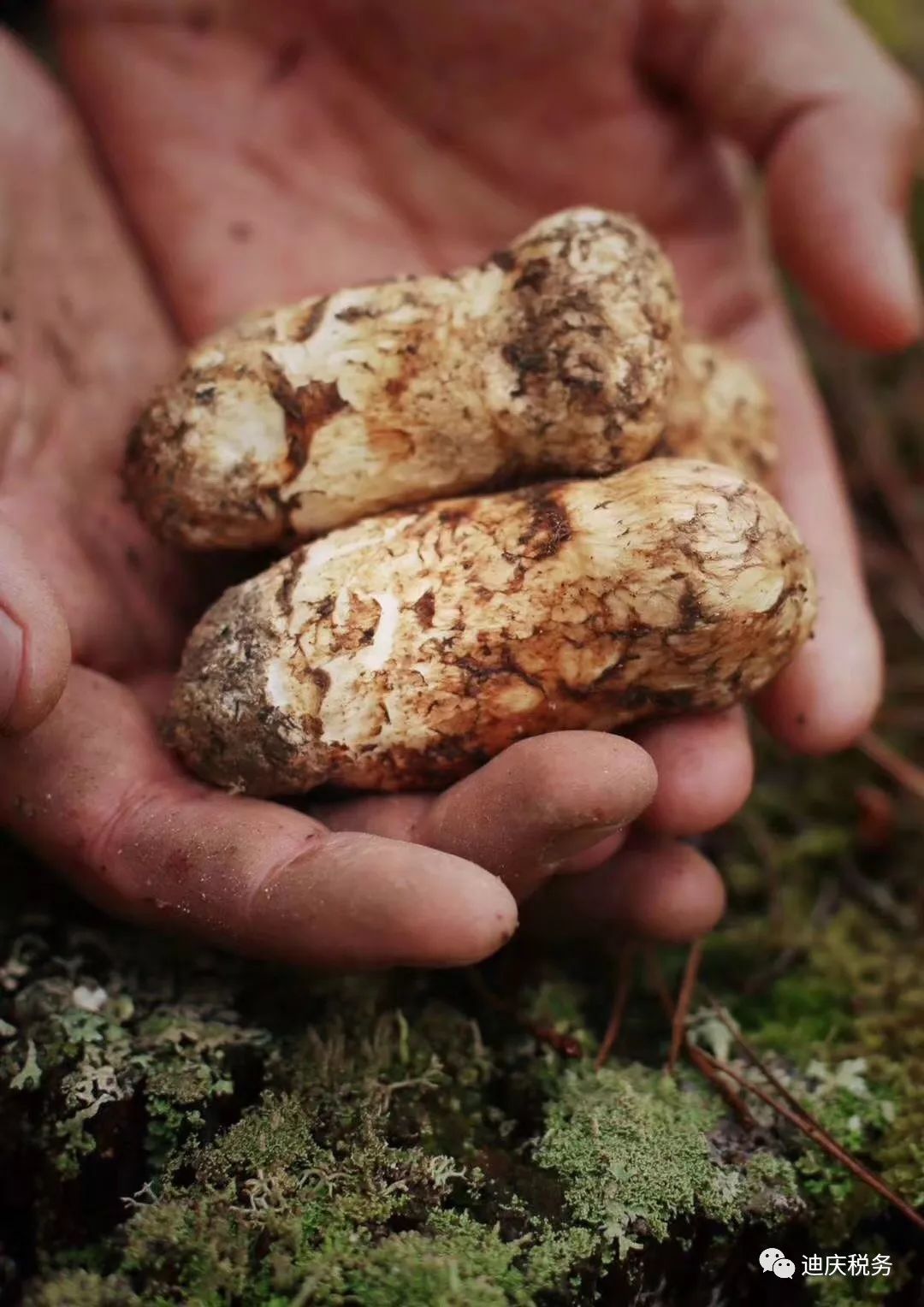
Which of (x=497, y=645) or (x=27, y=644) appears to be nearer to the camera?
(x=27, y=644)

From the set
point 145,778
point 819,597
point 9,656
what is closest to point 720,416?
point 819,597

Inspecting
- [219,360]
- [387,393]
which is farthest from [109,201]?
[387,393]

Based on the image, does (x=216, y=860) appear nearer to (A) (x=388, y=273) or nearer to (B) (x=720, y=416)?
(B) (x=720, y=416)

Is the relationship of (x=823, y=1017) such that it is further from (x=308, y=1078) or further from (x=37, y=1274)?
(x=37, y=1274)

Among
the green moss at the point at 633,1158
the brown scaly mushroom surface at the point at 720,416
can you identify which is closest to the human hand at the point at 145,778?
the green moss at the point at 633,1158

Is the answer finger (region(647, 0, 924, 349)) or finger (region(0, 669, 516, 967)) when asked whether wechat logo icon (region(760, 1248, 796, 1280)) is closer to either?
finger (region(0, 669, 516, 967))

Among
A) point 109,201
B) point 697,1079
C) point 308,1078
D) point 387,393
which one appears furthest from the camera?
point 109,201
